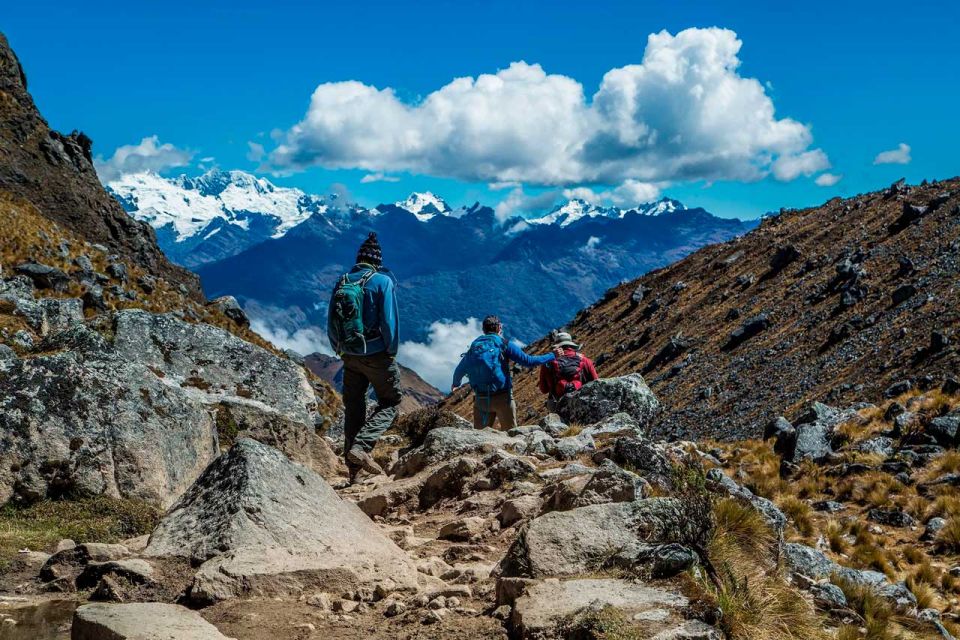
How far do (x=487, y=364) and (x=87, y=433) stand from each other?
6.81 m

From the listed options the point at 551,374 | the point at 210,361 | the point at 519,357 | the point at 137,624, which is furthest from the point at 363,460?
the point at 137,624

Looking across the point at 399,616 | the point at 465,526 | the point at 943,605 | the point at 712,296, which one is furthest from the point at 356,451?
the point at 712,296

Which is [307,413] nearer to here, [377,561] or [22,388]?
[22,388]

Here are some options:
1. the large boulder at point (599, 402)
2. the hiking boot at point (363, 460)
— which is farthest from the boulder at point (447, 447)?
the large boulder at point (599, 402)

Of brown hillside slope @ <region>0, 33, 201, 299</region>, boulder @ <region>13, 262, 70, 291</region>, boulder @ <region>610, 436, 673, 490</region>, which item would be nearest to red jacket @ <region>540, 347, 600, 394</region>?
boulder @ <region>610, 436, 673, 490</region>

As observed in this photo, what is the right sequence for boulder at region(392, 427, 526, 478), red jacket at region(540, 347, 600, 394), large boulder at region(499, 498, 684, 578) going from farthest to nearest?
red jacket at region(540, 347, 600, 394), boulder at region(392, 427, 526, 478), large boulder at region(499, 498, 684, 578)

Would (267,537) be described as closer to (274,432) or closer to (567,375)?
(274,432)

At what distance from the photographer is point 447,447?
10867 millimetres

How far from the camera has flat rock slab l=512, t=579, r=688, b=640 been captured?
183 inches

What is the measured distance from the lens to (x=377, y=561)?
20.8ft

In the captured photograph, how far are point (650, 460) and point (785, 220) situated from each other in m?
70.4

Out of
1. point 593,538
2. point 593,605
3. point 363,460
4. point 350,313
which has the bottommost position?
point 593,605

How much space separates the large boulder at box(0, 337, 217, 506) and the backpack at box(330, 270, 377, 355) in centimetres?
249

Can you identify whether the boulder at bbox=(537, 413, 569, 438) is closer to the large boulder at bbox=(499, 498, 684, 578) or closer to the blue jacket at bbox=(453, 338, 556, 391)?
the blue jacket at bbox=(453, 338, 556, 391)
